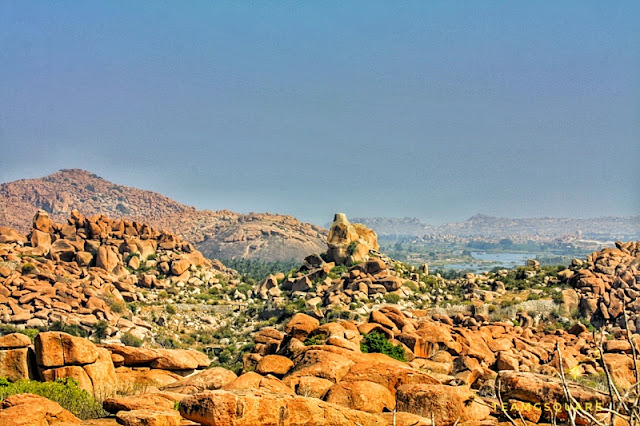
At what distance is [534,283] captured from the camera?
53.6m

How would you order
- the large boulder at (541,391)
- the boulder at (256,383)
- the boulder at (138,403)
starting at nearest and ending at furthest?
the boulder at (138,403), the large boulder at (541,391), the boulder at (256,383)

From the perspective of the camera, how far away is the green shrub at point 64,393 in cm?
1193

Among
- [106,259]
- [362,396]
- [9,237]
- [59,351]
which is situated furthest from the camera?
[9,237]

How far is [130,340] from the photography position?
39.4 meters

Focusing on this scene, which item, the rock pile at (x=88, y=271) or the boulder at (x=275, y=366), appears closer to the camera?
the boulder at (x=275, y=366)

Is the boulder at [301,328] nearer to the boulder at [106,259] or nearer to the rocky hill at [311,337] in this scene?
the rocky hill at [311,337]

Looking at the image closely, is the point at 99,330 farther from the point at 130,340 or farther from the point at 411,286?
the point at 411,286

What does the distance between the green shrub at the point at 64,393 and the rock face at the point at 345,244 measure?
152 feet

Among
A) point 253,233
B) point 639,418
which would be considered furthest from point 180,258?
point 253,233

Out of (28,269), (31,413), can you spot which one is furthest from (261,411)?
(28,269)

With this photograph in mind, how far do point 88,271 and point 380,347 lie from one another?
42.2m

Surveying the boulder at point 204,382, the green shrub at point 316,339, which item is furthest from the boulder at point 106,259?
the boulder at point 204,382

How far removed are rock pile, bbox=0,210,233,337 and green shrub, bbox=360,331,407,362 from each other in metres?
26.0

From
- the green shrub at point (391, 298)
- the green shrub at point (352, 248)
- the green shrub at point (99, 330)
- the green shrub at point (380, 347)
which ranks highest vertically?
the green shrub at point (352, 248)
